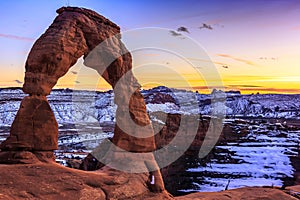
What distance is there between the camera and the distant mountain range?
7688cm

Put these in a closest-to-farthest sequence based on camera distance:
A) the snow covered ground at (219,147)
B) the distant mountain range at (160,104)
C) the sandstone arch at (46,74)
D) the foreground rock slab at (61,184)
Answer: the foreground rock slab at (61,184) → the sandstone arch at (46,74) → the snow covered ground at (219,147) → the distant mountain range at (160,104)

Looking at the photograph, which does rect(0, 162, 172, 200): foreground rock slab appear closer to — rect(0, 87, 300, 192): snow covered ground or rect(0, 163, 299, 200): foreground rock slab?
rect(0, 163, 299, 200): foreground rock slab

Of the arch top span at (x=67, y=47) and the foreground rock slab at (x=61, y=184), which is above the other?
the arch top span at (x=67, y=47)

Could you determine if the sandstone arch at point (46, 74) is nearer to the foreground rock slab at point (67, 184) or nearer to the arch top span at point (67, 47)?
the arch top span at point (67, 47)

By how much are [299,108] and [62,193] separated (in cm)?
16091

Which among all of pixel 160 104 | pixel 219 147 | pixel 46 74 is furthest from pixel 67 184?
pixel 160 104

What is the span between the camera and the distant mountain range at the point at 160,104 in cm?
7688

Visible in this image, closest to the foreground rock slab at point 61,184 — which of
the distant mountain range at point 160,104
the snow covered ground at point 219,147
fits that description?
the snow covered ground at point 219,147

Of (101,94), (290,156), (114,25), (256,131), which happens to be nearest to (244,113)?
(101,94)

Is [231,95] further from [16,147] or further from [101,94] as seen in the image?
[16,147]

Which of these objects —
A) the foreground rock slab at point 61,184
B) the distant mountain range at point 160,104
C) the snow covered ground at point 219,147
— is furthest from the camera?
the distant mountain range at point 160,104

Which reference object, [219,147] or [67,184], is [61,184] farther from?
[219,147]

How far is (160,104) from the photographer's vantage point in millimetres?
69125

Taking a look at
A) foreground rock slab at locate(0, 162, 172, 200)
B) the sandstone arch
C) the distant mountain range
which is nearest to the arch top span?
the sandstone arch
